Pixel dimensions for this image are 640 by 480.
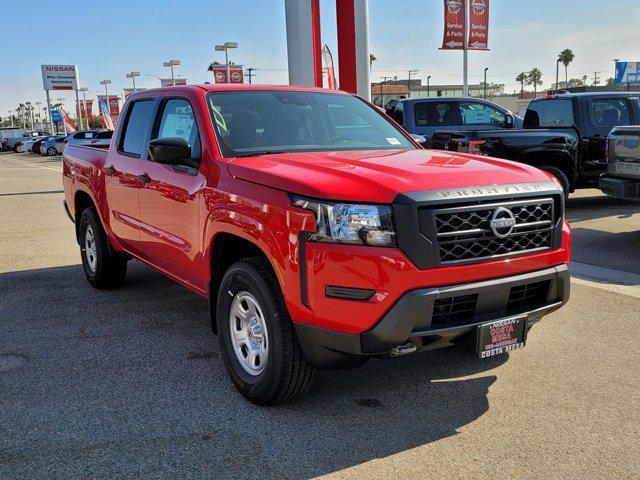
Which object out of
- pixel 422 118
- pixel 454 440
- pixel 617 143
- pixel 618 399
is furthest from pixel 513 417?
pixel 422 118

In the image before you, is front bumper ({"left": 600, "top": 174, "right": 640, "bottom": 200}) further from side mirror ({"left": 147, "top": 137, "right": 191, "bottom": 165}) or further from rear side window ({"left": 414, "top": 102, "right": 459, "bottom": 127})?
side mirror ({"left": 147, "top": 137, "right": 191, "bottom": 165})

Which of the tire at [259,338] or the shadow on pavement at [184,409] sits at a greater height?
the tire at [259,338]

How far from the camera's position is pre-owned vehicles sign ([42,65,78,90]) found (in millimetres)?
73938

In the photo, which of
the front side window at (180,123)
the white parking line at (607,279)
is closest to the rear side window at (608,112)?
the white parking line at (607,279)

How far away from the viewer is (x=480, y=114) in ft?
43.8

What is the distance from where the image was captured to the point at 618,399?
3629 mm

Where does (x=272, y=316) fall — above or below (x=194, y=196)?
below

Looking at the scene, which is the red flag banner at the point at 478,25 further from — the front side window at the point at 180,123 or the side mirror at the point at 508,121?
the front side window at the point at 180,123

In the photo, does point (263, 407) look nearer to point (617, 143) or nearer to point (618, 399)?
point (618, 399)

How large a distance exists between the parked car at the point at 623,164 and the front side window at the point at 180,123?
576cm

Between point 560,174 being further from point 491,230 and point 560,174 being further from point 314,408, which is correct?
point 314,408

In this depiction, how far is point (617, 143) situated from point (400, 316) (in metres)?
6.28

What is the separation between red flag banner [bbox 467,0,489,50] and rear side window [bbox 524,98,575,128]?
51.4 feet

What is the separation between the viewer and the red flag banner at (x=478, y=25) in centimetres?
2580
